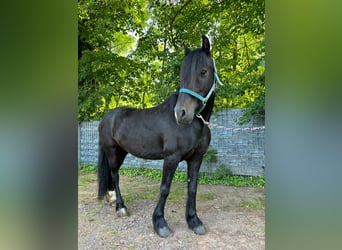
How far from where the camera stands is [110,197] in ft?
11.2

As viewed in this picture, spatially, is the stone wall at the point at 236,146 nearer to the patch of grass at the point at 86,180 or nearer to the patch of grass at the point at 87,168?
the patch of grass at the point at 86,180

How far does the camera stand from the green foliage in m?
5.32

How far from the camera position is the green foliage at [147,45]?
17.5ft

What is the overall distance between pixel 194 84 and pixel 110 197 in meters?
2.06

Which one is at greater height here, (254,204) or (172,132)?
(172,132)

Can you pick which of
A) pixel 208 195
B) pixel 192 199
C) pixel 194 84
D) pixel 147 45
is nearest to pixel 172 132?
pixel 194 84

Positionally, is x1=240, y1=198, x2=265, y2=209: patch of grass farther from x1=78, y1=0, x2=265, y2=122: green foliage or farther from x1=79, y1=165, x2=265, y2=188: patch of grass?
x1=78, y1=0, x2=265, y2=122: green foliage

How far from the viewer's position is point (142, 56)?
6035 mm

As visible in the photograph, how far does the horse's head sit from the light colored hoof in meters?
1.83

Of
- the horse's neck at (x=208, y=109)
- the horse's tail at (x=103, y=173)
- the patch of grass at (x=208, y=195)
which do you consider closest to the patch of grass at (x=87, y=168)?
the horse's tail at (x=103, y=173)

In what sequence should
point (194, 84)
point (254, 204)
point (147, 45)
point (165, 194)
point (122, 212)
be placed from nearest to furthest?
point (194, 84)
point (165, 194)
point (122, 212)
point (254, 204)
point (147, 45)

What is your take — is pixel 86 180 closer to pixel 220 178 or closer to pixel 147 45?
pixel 220 178
